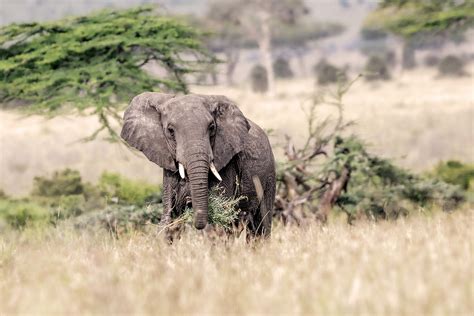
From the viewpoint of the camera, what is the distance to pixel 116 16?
20.8m

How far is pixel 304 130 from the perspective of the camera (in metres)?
41.1

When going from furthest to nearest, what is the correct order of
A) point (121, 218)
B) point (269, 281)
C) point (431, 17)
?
point (431, 17)
point (121, 218)
point (269, 281)

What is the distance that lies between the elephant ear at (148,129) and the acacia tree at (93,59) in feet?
27.2

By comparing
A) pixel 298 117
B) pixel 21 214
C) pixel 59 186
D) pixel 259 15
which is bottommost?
pixel 298 117

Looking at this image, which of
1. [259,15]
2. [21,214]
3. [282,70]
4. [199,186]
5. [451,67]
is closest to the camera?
[199,186]

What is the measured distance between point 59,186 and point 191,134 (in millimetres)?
13486

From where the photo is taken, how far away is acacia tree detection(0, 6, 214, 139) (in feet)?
61.4

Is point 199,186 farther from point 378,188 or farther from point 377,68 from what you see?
point 377,68

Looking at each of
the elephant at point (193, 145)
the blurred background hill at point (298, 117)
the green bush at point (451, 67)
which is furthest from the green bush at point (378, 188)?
the green bush at point (451, 67)

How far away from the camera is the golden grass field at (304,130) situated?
3206cm

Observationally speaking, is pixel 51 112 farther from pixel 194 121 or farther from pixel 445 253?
pixel 445 253

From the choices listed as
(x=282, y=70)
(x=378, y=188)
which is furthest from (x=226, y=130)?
(x=282, y=70)

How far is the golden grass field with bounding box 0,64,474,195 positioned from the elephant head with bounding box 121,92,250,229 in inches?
491

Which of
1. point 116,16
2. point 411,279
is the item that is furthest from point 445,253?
point 116,16
